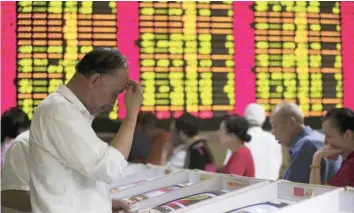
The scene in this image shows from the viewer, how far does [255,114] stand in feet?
13.7

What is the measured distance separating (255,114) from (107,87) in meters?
2.52

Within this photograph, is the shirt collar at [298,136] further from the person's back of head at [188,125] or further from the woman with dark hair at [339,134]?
the person's back of head at [188,125]

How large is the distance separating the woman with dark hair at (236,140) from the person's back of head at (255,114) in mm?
322

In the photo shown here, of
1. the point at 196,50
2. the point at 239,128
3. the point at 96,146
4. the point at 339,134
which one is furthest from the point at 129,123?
the point at 196,50

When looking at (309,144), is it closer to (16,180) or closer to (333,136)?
(333,136)

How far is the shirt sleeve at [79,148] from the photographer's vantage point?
1.68 meters

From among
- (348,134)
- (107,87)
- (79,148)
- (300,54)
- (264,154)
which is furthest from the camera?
(300,54)

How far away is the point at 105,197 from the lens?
185 cm

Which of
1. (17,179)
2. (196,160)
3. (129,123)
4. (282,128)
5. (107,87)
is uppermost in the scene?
(107,87)

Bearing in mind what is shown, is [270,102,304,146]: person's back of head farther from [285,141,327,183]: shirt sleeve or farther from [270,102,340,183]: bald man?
[285,141,327,183]: shirt sleeve

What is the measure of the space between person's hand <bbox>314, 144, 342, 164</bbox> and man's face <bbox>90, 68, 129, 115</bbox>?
A: 47.7 inches

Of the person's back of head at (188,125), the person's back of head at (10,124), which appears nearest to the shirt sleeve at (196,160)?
the person's back of head at (188,125)

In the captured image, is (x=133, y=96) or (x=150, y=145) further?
(x=150, y=145)

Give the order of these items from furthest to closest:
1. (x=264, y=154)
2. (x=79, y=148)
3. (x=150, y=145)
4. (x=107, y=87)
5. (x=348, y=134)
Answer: (x=150, y=145), (x=264, y=154), (x=348, y=134), (x=107, y=87), (x=79, y=148)
